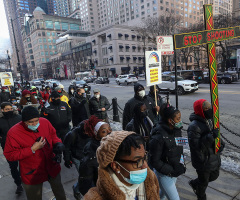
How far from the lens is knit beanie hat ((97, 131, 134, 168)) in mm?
1154

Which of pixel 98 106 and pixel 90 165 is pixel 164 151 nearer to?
pixel 90 165

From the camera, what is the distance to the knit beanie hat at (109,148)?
115 centimetres

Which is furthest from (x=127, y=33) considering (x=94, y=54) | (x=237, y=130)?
(x=237, y=130)

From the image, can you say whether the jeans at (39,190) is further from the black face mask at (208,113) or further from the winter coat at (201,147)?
the black face mask at (208,113)

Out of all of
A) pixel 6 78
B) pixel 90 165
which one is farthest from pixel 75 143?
pixel 6 78

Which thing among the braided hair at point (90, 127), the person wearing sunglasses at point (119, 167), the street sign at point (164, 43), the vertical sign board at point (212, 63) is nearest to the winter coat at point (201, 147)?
the vertical sign board at point (212, 63)

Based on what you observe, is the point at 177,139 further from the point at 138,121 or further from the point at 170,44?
the point at 170,44

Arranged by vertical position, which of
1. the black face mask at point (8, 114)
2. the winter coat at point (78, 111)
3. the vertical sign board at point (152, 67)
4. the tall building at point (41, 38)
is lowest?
the winter coat at point (78, 111)

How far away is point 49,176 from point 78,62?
231 ft

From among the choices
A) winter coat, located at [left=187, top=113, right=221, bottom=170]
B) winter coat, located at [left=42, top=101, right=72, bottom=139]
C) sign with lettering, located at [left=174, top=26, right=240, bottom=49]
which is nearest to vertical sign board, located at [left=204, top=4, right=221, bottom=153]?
sign with lettering, located at [left=174, top=26, right=240, bottom=49]

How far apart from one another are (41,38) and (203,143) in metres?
113

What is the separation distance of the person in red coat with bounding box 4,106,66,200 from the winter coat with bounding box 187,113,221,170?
196 cm

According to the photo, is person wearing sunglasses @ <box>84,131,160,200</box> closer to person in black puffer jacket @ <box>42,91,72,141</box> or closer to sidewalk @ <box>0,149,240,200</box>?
sidewalk @ <box>0,149,240,200</box>

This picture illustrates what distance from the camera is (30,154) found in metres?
2.35
